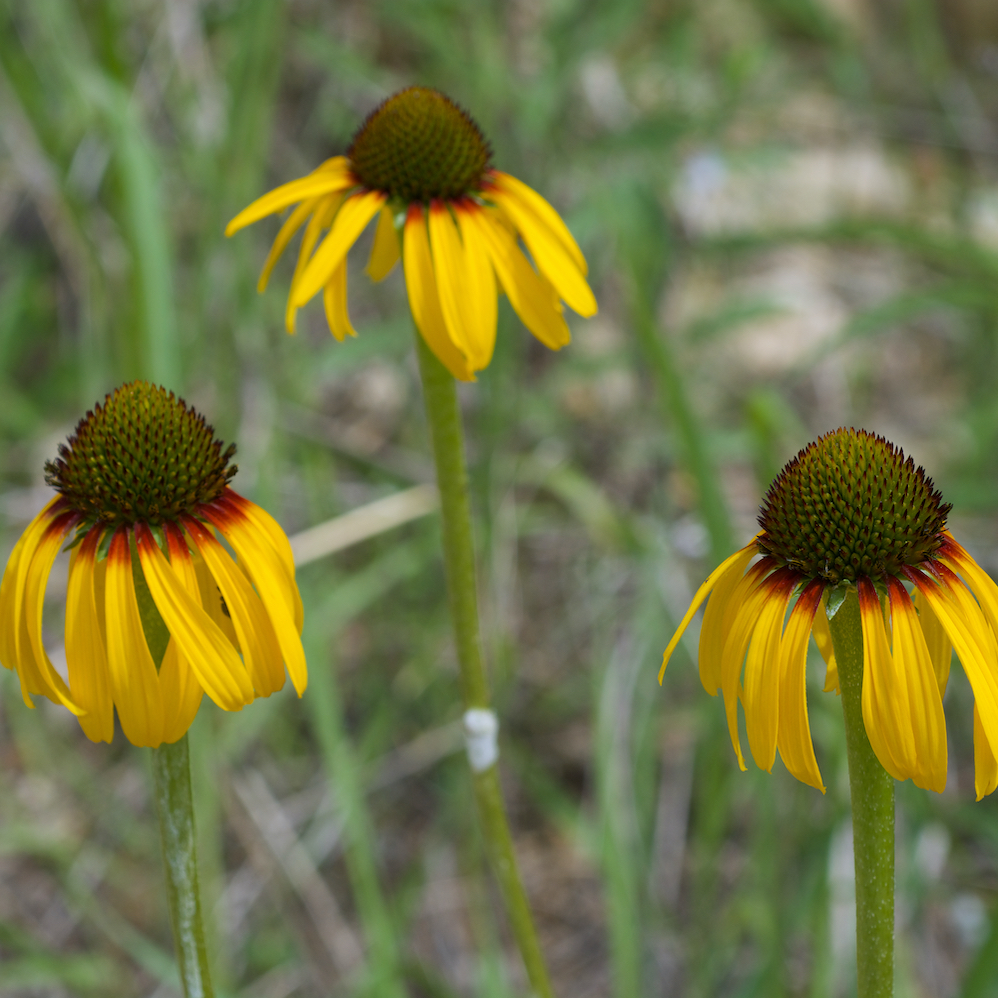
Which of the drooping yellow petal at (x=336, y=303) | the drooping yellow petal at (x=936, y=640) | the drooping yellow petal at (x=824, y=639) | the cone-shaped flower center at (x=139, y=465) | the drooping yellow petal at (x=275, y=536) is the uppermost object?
the drooping yellow petal at (x=336, y=303)

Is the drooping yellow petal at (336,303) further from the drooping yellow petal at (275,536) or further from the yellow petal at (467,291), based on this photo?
the drooping yellow petal at (275,536)

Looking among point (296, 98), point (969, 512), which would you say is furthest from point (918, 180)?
point (296, 98)

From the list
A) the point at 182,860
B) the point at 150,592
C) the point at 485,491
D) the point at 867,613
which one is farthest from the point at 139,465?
the point at 485,491

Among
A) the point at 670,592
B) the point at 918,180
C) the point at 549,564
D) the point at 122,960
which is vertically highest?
the point at 918,180

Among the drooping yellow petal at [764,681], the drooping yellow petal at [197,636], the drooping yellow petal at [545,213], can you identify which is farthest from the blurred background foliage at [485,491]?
the drooping yellow petal at [197,636]

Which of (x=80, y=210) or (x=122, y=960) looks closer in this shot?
(x=80, y=210)

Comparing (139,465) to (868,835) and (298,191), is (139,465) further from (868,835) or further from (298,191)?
(868,835)

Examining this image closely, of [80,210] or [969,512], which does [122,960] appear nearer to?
[80,210]
